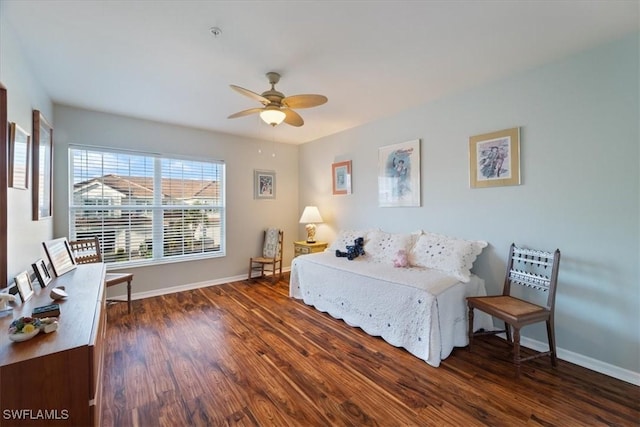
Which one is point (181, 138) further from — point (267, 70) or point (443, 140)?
point (443, 140)

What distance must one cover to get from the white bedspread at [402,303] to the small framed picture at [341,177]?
4.67ft

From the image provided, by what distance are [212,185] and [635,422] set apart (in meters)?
Result: 4.93

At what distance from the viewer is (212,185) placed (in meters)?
4.55

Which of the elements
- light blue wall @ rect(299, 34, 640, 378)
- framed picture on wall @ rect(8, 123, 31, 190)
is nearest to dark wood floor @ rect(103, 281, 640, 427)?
light blue wall @ rect(299, 34, 640, 378)

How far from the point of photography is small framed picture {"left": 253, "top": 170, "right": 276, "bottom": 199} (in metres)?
4.94

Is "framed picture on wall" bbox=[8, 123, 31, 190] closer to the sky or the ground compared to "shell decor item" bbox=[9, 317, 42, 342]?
closer to the sky

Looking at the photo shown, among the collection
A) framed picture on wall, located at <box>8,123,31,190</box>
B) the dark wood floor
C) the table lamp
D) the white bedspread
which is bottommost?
the dark wood floor

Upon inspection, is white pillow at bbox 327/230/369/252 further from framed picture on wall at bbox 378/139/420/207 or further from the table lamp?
the table lamp

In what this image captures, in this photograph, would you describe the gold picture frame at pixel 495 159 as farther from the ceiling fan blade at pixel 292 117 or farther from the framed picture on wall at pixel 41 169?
the framed picture on wall at pixel 41 169

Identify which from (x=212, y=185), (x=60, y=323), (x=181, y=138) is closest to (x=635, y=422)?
(x=60, y=323)

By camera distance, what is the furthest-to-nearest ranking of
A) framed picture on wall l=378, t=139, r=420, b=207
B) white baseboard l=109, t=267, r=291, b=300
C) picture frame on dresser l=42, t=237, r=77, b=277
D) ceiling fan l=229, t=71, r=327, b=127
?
white baseboard l=109, t=267, r=291, b=300 < framed picture on wall l=378, t=139, r=420, b=207 < ceiling fan l=229, t=71, r=327, b=127 < picture frame on dresser l=42, t=237, r=77, b=277

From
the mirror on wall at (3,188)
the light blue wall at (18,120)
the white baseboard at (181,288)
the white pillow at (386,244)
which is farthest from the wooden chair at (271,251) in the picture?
the mirror on wall at (3,188)

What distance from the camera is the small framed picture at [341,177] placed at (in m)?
4.38

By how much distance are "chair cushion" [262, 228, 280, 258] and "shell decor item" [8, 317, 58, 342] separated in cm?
359
